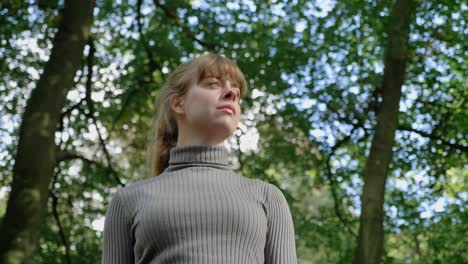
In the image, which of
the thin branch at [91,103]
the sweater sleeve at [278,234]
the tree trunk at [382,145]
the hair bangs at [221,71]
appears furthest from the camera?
the thin branch at [91,103]

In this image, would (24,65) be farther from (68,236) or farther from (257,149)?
(257,149)

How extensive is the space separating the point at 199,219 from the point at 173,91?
64cm

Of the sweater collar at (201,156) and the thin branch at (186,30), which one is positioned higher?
the thin branch at (186,30)

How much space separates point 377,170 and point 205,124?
20.1 feet

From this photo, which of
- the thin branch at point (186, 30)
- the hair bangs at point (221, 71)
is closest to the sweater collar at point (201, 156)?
the hair bangs at point (221, 71)

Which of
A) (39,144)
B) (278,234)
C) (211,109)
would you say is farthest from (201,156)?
(39,144)

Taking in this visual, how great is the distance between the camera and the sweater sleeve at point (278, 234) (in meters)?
2.54

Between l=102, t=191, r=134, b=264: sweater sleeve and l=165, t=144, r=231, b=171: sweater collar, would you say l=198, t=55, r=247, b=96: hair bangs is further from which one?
l=102, t=191, r=134, b=264: sweater sleeve

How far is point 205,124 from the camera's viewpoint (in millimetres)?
2703

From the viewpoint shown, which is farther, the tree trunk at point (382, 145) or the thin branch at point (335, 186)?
the thin branch at point (335, 186)

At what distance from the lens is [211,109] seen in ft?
8.79

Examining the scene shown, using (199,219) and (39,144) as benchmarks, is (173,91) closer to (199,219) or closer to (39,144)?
(199,219)

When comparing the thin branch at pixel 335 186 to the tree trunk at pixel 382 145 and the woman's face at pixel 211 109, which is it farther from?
the woman's face at pixel 211 109

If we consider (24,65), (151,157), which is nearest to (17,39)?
(24,65)
